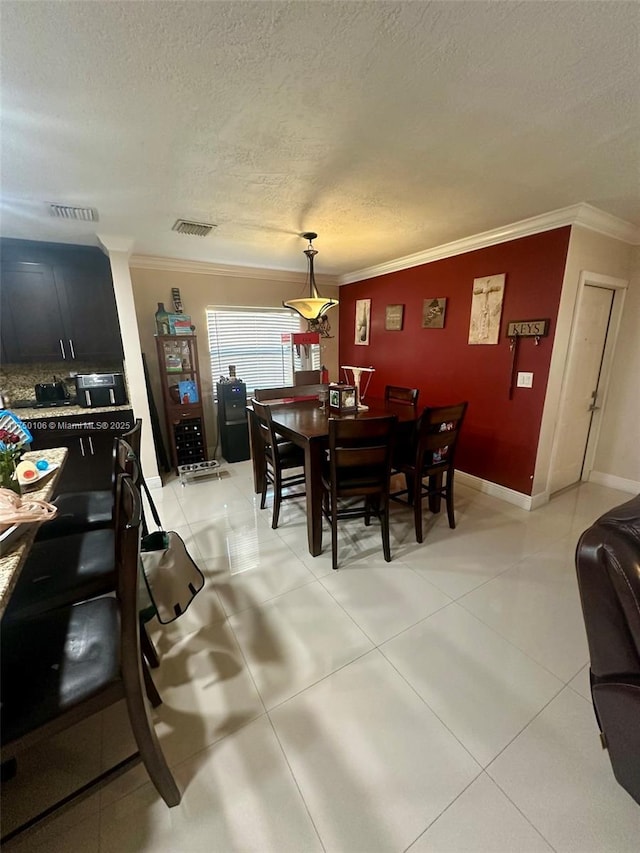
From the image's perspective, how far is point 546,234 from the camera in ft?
8.78

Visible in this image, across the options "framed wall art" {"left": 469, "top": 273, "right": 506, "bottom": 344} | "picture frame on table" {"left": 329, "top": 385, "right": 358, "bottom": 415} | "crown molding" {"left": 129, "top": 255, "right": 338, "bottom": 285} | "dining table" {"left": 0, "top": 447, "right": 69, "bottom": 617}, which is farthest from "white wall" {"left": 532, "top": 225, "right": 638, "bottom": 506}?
"dining table" {"left": 0, "top": 447, "right": 69, "bottom": 617}

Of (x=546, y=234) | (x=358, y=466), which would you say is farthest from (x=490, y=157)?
(x=358, y=466)

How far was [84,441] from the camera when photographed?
3.22 meters

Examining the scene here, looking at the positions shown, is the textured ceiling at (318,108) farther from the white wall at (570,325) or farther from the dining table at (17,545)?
the dining table at (17,545)

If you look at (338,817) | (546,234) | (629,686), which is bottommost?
→ (338,817)

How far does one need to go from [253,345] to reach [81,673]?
4182mm

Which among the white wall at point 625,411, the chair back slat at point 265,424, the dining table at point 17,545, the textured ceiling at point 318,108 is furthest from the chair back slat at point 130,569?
the white wall at point 625,411

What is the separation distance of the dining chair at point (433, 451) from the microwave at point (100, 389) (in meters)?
2.87

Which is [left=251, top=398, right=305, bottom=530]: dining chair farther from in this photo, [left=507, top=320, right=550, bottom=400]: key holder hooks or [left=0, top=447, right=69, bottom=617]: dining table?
[left=507, top=320, right=550, bottom=400]: key holder hooks

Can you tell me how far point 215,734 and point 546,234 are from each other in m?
3.85

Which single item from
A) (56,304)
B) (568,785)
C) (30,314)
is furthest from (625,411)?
(30,314)

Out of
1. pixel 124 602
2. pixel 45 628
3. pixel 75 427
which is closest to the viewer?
pixel 124 602

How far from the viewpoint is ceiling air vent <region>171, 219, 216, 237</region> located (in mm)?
2719

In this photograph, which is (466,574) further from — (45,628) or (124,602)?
(45,628)
